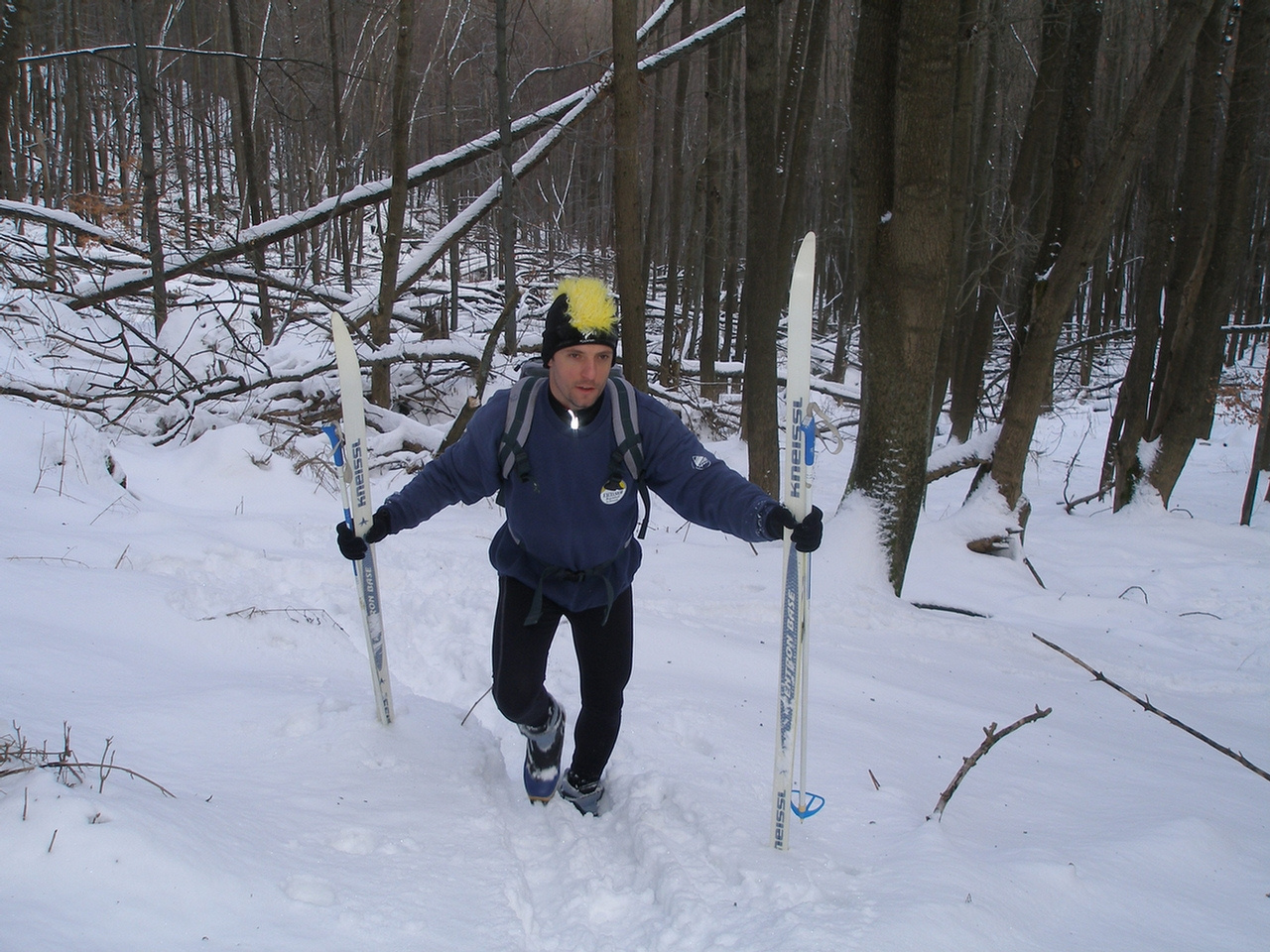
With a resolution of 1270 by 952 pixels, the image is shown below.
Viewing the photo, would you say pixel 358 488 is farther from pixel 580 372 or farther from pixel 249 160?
pixel 249 160

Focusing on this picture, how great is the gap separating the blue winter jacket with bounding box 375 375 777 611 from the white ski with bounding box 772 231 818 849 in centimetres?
20

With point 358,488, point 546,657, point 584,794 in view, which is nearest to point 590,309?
point 358,488

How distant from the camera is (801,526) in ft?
7.20

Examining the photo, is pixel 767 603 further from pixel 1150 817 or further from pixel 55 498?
pixel 55 498

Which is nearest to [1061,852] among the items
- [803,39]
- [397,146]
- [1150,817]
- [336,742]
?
[1150,817]

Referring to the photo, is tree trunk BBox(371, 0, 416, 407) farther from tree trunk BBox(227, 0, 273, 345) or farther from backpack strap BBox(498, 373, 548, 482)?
backpack strap BBox(498, 373, 548, 482)

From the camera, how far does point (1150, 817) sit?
2.61 metres

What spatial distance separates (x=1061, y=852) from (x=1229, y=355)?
2394 cm

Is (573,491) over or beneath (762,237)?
beneath

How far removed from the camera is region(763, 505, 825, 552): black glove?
2.18m

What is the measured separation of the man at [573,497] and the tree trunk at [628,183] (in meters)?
3.86

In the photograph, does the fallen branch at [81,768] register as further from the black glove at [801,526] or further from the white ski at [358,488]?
the black glove at [801,526]

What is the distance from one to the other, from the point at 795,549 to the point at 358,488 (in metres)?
1.49

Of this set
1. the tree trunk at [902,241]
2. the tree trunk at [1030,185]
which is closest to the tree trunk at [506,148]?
the tree trunk at [902,241]
